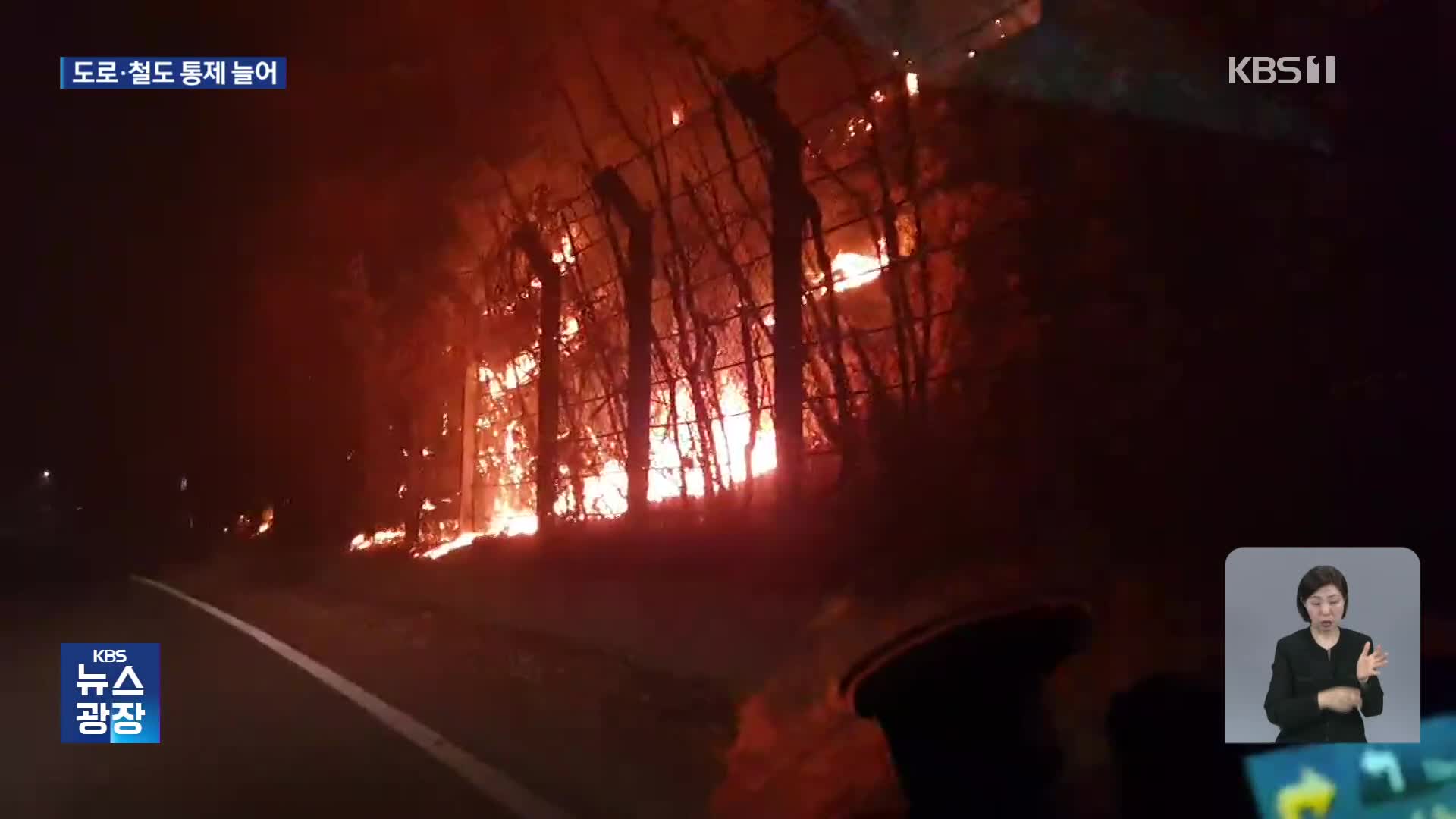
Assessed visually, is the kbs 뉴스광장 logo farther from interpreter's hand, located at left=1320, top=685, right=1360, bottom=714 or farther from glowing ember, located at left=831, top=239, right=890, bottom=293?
glowing ember, located at left=831, top=239, right=890, bottom=293

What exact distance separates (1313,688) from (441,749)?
5.16 m

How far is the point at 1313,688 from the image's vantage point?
16.4 ft

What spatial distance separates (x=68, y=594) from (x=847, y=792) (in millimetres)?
18665

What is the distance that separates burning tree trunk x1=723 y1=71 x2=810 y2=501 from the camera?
14414 mm

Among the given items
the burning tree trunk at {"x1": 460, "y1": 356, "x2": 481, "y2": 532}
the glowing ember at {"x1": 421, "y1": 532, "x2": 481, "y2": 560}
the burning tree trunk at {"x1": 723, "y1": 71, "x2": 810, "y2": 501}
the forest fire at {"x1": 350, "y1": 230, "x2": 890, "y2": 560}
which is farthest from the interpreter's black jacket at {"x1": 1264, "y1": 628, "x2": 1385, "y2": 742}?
the burning tree trunk at {"x1": 460, "y1": 356, "x2": 481, "y2": 532}

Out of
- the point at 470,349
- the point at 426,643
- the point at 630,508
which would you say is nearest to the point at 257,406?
the point at 470,349

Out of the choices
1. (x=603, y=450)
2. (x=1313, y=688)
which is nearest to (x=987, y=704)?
(x=1313, y=688)

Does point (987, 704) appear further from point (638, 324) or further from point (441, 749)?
point (638, 324)

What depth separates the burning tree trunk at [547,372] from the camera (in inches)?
789

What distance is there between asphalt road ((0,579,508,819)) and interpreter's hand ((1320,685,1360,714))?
150 inches

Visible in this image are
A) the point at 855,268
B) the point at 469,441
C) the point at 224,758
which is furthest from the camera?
the point at 469,441

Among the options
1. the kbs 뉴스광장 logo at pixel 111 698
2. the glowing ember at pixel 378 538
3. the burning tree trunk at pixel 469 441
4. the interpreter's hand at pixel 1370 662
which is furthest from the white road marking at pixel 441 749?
the glowing ember at pixel 378 538

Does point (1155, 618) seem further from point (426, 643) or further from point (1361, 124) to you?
point (426, 643)

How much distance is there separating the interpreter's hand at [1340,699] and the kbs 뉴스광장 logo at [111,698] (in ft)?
21.7
